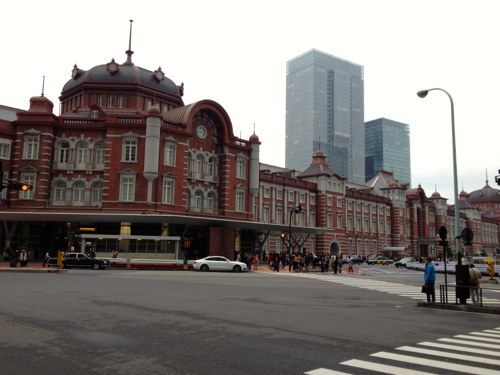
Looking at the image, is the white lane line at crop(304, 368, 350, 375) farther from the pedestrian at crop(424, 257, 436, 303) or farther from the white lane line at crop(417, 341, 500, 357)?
the pedestrian at crop(424, 257, 436, 303)

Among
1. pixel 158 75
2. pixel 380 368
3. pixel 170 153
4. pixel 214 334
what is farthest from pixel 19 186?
pixel 158 75

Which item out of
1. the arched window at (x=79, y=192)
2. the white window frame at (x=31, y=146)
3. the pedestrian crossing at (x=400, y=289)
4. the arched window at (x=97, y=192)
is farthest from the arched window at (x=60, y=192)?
the pedestrian crossing at (x=400, y=289)

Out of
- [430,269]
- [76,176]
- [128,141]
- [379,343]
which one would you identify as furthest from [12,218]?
[379,343]

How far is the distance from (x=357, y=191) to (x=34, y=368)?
76126 millimetres

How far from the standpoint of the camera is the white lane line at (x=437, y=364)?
6.68 meters

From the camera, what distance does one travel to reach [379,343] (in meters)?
8.52

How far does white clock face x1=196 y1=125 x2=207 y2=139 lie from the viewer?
48781 mm

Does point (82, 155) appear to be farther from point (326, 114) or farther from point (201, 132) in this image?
point (326, 114)

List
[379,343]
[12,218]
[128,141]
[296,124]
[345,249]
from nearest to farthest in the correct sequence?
[379,343] → [12,218] → [128,141] → [345,249] → [296,124]

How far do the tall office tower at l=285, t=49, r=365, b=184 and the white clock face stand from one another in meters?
131

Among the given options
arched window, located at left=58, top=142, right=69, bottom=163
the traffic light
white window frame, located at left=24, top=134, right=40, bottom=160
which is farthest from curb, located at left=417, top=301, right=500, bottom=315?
white window frame, located at left=24, top=134, right=40, bottom=160

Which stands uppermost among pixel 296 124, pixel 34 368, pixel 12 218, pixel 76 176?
pixel 296 124

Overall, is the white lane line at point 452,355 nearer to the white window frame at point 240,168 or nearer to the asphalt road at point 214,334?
the asphalt road at point 214,334

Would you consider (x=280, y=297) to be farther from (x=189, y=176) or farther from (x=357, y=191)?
(x=357, y=191)
